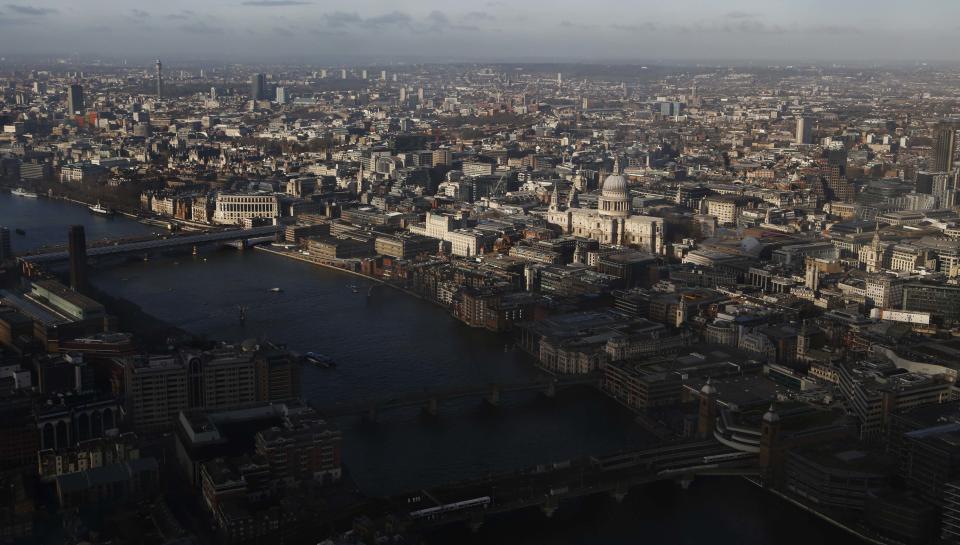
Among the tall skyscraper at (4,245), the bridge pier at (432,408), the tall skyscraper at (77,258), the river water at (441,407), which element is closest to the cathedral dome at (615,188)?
the river water at (441,407)

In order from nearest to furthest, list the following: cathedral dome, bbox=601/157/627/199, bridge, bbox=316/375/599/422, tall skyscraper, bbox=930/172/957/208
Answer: bridge, bbox=316/375/599/422 → cathedral dome, bbox=601/157/627/199 → tall skyscraper, bbox=930/172/957/208

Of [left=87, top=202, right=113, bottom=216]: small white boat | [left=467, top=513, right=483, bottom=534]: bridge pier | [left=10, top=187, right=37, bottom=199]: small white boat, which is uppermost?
[left=10, top=187, right=37, bottom=199]: small white boat

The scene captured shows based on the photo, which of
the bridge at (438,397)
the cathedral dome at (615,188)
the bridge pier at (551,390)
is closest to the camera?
the bridge at (438,397)

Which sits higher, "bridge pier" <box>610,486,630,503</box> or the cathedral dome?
the cathedral dome

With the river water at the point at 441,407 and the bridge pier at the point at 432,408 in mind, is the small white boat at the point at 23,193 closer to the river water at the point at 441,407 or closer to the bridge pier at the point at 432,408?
the river water at the point at 441,407

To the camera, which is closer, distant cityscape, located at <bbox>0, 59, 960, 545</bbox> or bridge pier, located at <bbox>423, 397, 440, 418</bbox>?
distant cityscape, located at <bbox>0, 59, 960, 545</bbox>

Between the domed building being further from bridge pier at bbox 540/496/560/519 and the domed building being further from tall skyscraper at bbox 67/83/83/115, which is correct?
tall skyscraper at bbox 67/83/83/115

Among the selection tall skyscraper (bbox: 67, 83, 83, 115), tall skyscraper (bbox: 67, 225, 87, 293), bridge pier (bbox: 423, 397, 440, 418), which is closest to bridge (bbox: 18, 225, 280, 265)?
tall skyscraper (bbox: 67, 225, 87, 293)

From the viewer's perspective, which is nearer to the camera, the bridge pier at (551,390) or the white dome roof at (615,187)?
the bridge pier at (551,390)
